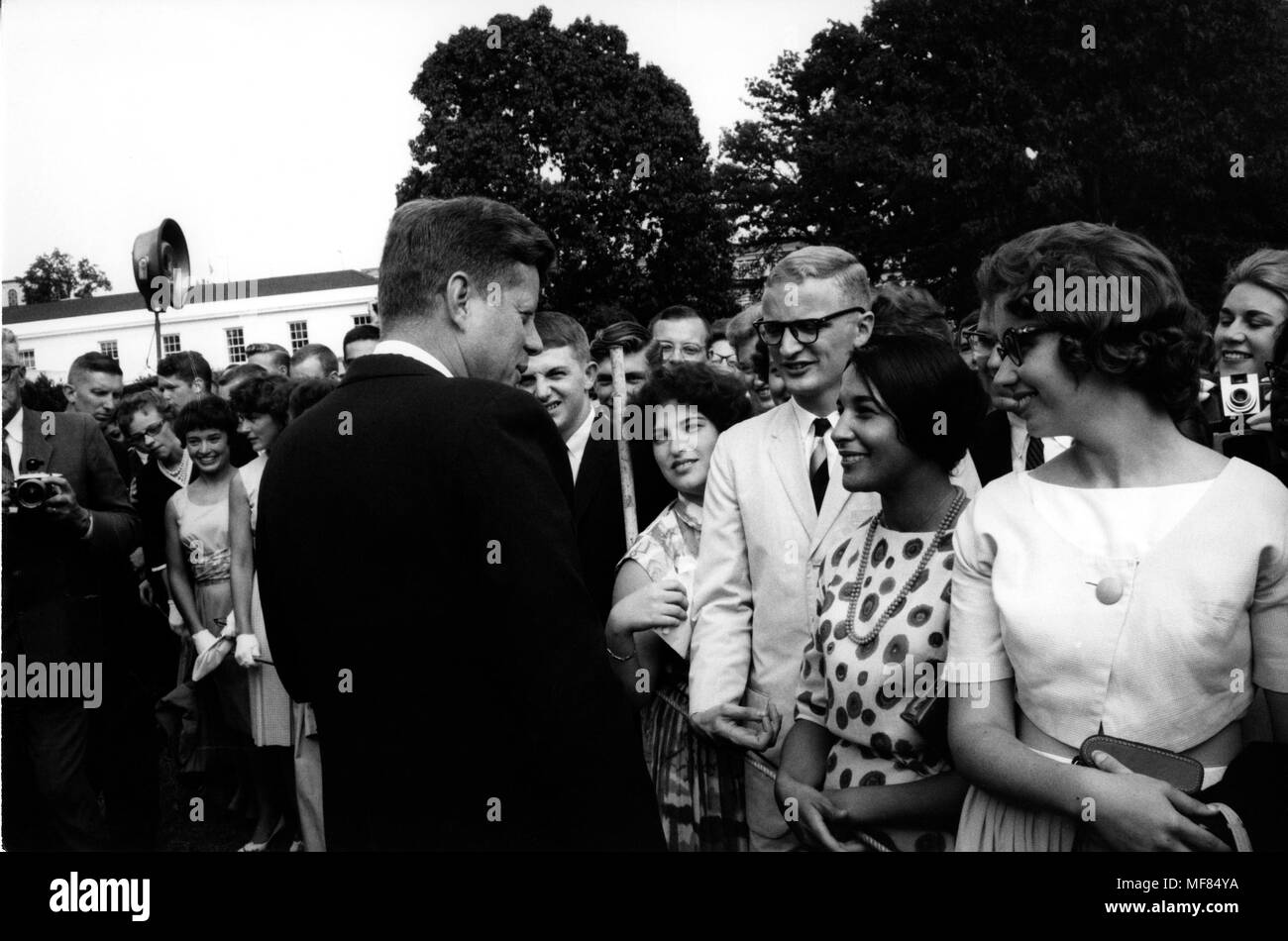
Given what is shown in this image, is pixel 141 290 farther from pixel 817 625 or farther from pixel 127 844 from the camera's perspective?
pixel 817 625

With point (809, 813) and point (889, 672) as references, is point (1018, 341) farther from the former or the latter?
point (809, 813)

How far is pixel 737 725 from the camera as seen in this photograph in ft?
9.39

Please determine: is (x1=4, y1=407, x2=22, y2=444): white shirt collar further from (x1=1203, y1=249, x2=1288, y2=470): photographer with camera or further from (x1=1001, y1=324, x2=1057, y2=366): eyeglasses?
(x1=1203, y1=249, x2=1288, y2=470): photographer with camera

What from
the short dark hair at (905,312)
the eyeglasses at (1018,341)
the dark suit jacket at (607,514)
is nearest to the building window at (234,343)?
the dark suit jacket at (607,514)

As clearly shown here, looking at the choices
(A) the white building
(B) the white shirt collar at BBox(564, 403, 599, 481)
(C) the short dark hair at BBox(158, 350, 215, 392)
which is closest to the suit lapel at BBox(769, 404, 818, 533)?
(B) the white shirt collar at BBox(564, 403, 599, 481)

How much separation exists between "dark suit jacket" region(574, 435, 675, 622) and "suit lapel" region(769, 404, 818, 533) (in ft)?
2.21

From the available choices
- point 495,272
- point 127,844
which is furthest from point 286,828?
point 495,272

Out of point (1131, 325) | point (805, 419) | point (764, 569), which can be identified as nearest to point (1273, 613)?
point (1131, 325)

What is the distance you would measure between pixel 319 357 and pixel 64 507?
9.80 feet

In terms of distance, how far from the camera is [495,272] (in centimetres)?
220

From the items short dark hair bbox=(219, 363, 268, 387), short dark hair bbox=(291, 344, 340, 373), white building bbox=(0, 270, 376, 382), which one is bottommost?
short dark hair bbox=(219, 363, 268, 387)

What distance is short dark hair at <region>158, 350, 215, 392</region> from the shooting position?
23.3 ft

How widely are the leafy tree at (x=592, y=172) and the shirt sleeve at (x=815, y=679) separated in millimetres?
3833
